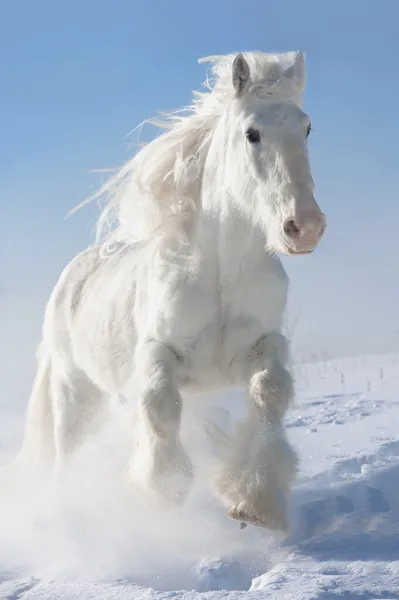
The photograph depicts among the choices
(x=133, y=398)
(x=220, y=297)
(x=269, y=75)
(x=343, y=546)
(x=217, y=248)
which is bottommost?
(x=343, y=546)

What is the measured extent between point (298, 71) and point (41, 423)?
3468mm

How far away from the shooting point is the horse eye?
3.82 metres

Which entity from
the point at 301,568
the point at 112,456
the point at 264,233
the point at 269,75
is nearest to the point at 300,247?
the point at 264,233

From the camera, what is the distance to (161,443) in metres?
3.91

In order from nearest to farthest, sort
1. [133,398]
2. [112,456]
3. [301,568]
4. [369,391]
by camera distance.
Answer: [301,568] → [133,398] → [112,456] → [369,391]

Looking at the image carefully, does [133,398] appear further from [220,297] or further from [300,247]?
[300,247]

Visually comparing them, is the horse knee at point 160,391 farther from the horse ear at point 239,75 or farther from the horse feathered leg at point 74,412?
the horse feathered leg at point 74,412

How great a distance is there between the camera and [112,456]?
611 cm

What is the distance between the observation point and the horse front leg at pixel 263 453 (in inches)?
146

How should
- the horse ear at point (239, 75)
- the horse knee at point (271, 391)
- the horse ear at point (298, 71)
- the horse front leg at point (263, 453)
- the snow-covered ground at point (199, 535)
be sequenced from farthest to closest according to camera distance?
1. the horse ear at point (298, 71)
2. the horse ear at point (239, 75)
3. the horse knee at point (271, 391)
4. the horse front leg at point (263, 453)
5. the snow-covered ground at point (199, 535)

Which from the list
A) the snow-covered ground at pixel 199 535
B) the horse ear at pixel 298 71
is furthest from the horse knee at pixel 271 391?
the horse ear at pixel 298 71

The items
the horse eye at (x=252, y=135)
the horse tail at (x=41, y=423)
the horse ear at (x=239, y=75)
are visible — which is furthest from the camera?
the horse tail at (x=41, y=423)

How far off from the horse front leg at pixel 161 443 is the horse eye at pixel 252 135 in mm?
1233

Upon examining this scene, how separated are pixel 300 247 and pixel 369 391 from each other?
325 inches
